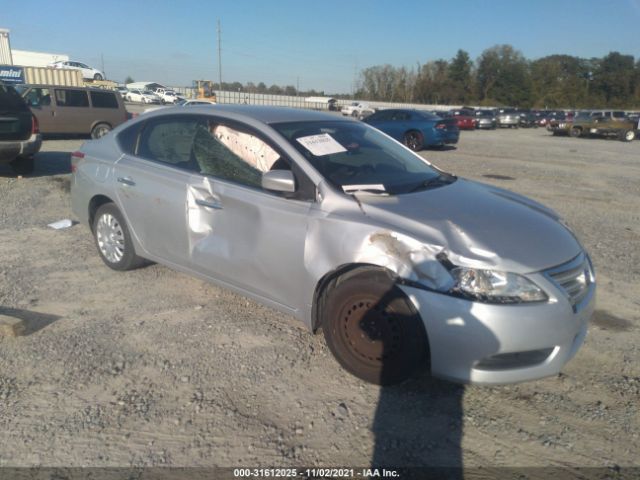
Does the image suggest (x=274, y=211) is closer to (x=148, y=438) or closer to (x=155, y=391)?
(x=155, y=391)

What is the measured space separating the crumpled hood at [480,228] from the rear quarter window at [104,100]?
15567 millimetres

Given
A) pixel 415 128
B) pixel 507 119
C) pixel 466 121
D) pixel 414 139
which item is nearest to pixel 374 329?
pixel 415 128

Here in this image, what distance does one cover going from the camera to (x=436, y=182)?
397 cm

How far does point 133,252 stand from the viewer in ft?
15.3

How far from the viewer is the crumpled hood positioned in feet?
9.26

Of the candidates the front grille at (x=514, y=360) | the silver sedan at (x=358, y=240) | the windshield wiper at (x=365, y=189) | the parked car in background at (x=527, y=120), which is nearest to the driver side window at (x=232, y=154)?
the silver sedan at (x=358, y=240)

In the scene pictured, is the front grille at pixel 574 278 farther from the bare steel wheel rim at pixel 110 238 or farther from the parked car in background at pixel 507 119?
the parked car in background at pixel 507 119

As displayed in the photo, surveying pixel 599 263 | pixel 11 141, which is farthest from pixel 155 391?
pixel 11 141

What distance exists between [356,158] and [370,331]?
1.42 m

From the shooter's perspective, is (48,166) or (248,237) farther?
(48,166)

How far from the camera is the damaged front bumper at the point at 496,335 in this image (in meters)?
2.70

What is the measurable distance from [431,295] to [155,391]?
68.8 inches

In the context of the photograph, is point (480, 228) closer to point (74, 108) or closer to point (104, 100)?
point (74, 108)

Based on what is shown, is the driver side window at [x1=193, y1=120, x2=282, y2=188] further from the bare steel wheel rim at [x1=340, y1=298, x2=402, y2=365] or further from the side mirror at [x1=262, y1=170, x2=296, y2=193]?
the bare steel wheel rim at [x1=340, y1=298, x2=402, y2=365]
